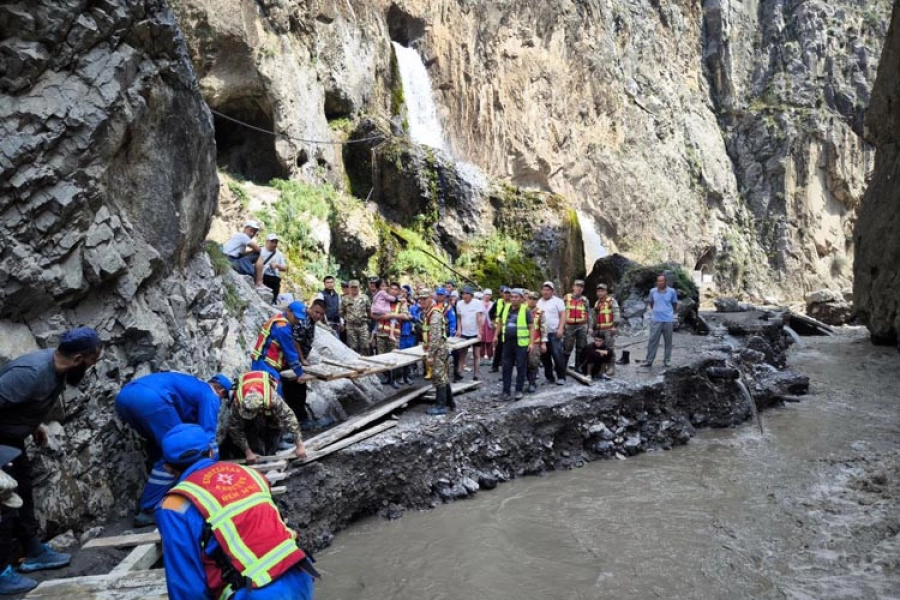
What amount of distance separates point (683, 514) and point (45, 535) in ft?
21.8

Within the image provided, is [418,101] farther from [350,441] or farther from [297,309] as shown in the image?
[350,441]

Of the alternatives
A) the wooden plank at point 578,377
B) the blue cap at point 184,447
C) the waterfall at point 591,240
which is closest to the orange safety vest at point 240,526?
the blue cap at point 184,447

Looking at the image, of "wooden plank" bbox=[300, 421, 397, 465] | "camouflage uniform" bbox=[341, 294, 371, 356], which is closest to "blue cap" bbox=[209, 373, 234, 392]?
"wooden plank" bbox=[300, 421, 397, 465]

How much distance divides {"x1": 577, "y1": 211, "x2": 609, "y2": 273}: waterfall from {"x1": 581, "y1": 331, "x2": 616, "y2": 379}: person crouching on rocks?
2385 centimetres

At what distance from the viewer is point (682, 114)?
1757 inches

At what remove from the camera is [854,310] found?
19.8 metres

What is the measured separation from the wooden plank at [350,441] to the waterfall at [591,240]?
27.6 m

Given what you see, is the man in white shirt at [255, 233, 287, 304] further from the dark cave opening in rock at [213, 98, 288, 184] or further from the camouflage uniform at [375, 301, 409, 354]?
the dark cave opening in rock at [213, 98, 288, 184]

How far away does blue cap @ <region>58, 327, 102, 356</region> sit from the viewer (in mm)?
4000

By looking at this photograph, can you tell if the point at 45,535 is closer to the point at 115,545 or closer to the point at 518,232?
the point at 115,545

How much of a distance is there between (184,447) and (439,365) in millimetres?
5611

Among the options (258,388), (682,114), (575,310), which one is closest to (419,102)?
(575,310)

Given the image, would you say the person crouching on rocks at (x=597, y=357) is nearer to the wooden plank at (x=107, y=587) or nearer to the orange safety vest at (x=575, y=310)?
the orange safety vest at (x=575, y=310)

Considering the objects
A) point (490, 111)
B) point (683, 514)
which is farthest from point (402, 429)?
point (490, 111)
